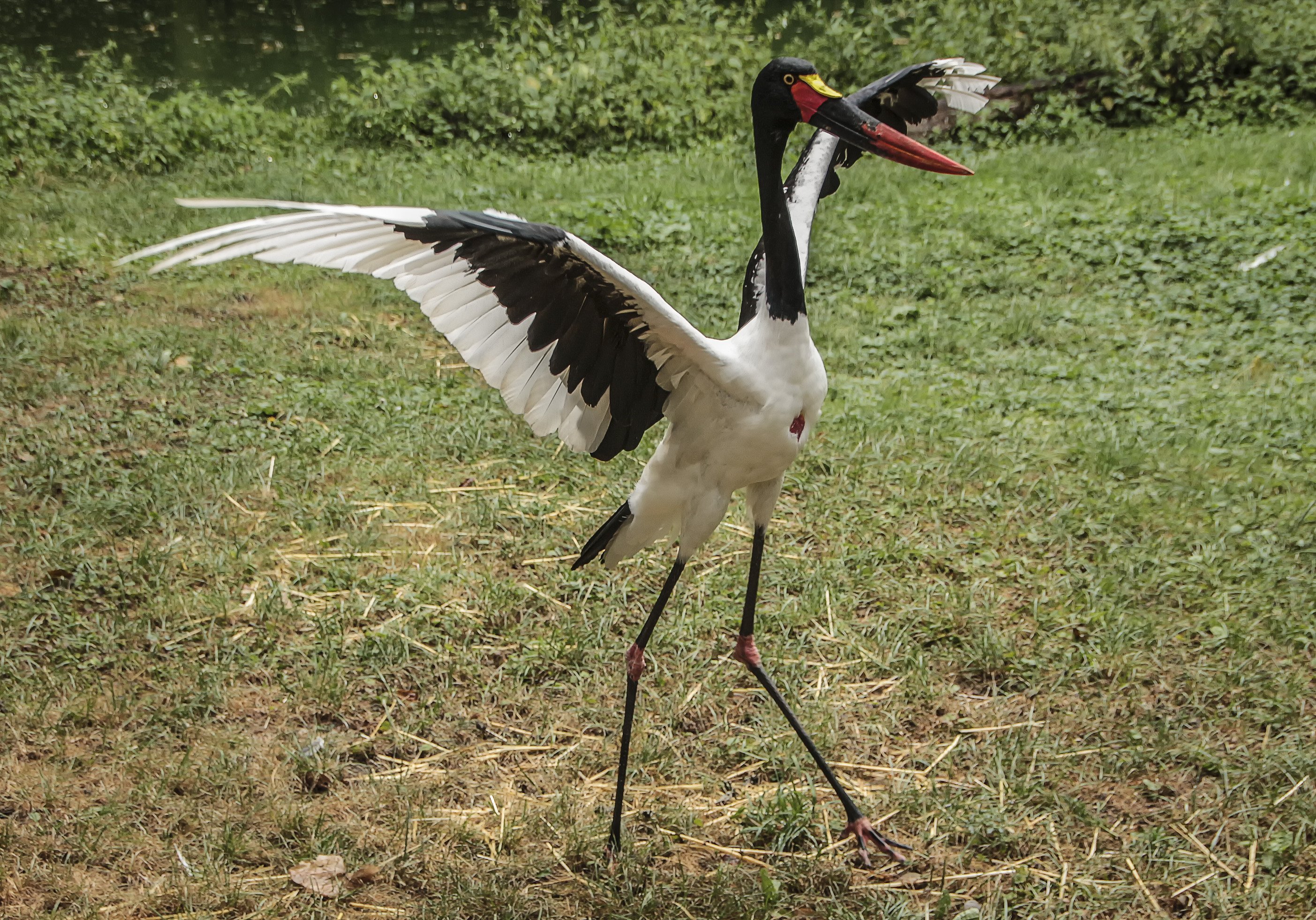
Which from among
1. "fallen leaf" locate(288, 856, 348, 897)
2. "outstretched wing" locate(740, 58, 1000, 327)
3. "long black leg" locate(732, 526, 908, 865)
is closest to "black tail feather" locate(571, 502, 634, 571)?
"long black leg" locate(732, 526, 908, 865)

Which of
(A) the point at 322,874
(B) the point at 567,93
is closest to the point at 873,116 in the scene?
(A) the point at 322,874

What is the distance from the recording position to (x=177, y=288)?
5.91 metres

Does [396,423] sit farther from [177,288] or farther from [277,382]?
[177,288]

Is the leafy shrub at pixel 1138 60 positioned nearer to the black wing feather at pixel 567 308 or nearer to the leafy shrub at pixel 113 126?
the leafy shrub at pixel 113 126

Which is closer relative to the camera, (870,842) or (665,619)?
(870,842)

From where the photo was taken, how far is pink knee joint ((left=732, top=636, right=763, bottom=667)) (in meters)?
3.14

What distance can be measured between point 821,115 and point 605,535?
1203 mm

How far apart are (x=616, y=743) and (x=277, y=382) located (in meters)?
2.49

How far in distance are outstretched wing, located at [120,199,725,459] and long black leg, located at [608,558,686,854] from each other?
38 centimetres

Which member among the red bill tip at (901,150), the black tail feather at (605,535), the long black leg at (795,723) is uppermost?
the red bill tip at (901,150)

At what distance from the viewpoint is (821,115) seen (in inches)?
108

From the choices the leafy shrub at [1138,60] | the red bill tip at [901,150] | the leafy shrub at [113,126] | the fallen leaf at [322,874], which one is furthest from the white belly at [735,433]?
the leafy shrub at [1138,60]

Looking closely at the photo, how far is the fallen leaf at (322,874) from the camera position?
272 cm

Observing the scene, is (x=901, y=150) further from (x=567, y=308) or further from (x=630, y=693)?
(x=630, y=693)
